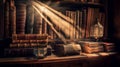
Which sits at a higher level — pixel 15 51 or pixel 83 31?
pixel 83 31

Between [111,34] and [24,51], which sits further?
[111,34]

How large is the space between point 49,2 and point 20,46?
69 centimetres

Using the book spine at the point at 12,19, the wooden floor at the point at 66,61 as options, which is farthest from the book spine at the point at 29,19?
the wooden floor at the point at 66,61

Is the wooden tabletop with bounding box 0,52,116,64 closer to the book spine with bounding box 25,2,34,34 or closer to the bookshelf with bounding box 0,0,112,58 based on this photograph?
the bookshelf with bounding box 0,0,112,58

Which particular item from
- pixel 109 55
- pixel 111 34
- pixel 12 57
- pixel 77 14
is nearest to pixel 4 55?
pixel 12 57

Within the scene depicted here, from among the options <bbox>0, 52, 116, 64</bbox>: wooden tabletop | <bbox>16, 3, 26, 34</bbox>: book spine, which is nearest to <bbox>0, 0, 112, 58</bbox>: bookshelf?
<bbox>16, 3, 26, 34</bbox>: book spine

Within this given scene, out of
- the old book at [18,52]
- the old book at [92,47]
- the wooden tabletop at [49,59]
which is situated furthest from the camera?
the old book at [92,47]

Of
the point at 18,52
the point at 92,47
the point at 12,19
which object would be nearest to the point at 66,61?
the point at 92,47

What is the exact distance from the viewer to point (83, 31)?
2.05 metres

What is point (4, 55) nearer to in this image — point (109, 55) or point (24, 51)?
point (24, 51)

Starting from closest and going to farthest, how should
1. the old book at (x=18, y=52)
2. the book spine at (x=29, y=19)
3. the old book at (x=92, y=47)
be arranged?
the old book at (x=18, y=52)
the book spine at (x=29, y=19)
the old book at (x=92, y=47)

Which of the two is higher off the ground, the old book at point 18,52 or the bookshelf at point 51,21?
the bookshelf at point 51,21

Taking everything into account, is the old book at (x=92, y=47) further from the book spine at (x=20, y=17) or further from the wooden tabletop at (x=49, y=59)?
the book spine at (x=20, y=17)

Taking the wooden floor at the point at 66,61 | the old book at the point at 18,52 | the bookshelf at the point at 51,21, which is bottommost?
the wooden floor at the point at 66,61
